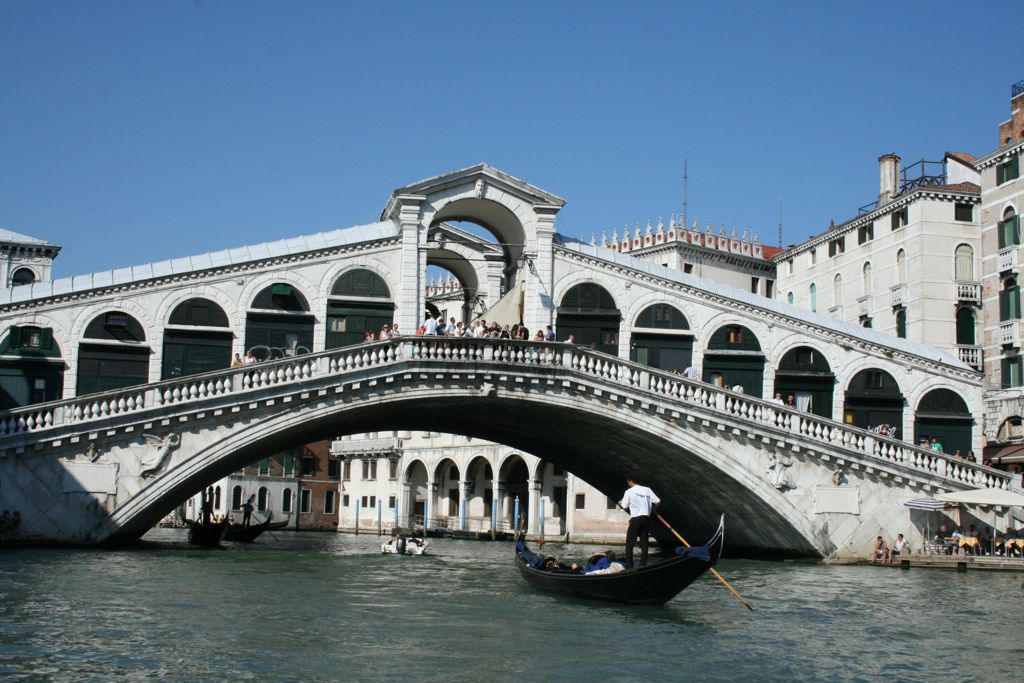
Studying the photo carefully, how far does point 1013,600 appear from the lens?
19906mm

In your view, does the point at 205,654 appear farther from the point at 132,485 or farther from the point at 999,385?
the point at 999,385

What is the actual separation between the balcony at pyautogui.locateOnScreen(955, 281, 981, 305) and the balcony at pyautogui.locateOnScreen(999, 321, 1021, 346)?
2245mm

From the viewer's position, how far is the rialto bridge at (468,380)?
24922 millimetres

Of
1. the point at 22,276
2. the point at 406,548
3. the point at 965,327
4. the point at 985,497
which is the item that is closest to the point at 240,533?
the point at 406,548

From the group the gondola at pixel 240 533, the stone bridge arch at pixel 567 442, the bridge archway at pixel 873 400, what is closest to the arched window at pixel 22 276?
the gondola at pixel 240 533

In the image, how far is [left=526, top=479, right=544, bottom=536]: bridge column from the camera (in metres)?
50.6

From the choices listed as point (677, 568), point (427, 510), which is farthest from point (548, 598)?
point (427, 510)

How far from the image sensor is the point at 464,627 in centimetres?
1566

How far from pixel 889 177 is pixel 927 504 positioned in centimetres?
1884

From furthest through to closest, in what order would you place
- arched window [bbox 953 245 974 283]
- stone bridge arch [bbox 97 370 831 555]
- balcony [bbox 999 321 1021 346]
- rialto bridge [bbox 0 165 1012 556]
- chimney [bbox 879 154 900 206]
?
chimney [bbox 879 154 900 206] → arched window [bbox 953 245 974 283] → balcony [bbox 999 321 1021 346] → stone bridge arch [bbox 97 370 831 555] → rialto bridge [bbox 0 165 1012 556]

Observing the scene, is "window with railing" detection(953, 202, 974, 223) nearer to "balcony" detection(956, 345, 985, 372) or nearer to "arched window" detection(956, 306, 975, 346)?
"arched window" detection(956, 306, 975, 346)

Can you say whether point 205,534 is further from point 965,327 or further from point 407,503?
point 407,503

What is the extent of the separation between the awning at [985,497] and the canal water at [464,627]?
7.86 ft

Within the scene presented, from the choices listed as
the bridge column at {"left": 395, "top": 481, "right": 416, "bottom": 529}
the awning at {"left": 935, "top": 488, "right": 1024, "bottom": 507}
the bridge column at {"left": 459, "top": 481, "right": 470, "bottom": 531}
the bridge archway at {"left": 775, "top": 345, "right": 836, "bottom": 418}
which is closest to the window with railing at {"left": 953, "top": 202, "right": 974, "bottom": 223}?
the bridge archway at {"left": 775, "top": 345, "right": 836, "bottom": 418}
